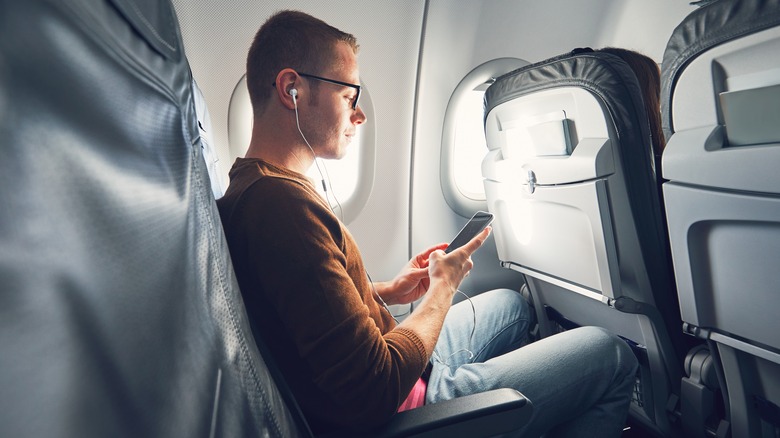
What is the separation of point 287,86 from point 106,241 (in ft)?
3.33

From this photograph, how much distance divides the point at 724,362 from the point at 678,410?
354 mm

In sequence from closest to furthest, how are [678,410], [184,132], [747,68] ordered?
[184,132] < [747,68] < [678,410]

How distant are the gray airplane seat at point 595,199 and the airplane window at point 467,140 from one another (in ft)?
1.75

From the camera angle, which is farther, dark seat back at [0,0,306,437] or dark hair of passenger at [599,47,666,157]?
dark hair of passenger at [599,47,666,157]

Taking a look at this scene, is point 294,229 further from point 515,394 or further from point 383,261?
point 383,261

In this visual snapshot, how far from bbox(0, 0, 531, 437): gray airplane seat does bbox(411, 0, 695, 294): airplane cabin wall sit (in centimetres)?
193

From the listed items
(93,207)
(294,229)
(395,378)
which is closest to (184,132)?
(93,207)

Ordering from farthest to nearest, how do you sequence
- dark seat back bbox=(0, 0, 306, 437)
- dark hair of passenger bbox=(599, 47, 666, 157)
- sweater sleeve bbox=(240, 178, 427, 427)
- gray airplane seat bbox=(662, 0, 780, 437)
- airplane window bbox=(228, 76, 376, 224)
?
1. airplane window bbox=(228, 76, 376, 224)
2. dark hair of passenger bbox=(599, 47, 666, 157)
3. gray airplane seat bbox=(662, 0, 780, 437)
4. sweater sleeve bbox=(240, 178, 427, 427)
5. dark seat back bbox=(0, 0, 306, 437)

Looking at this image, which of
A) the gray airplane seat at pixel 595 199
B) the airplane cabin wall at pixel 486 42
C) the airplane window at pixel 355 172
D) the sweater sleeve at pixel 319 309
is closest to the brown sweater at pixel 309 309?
the sweater sleeve at pixel 319 309

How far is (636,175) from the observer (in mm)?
1457

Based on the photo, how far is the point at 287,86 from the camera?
4.49 ft

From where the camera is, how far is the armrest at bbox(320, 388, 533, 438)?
99 cm

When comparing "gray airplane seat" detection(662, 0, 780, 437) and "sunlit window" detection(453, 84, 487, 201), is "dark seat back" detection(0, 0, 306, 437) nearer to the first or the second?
"gray airplane seat" detection(662, 0, 780, 437)

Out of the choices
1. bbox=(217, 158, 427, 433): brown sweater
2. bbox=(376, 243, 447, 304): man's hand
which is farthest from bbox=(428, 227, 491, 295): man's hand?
bbox=(217, 158, 427, 433): brown sweater
